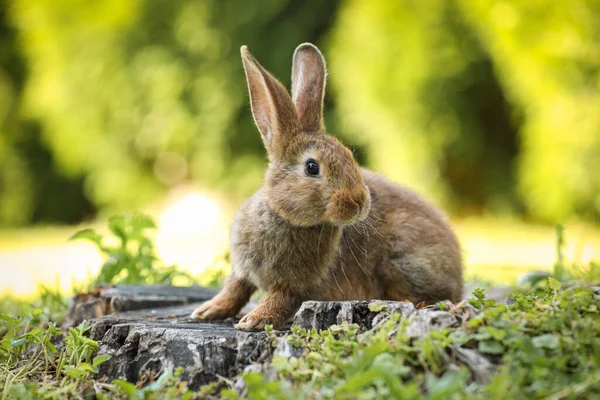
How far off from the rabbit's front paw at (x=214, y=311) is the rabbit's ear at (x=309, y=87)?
1.06 metres

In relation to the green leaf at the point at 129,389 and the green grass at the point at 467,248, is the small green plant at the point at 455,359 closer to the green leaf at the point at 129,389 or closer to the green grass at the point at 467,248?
the green leaf at the point at 129,389

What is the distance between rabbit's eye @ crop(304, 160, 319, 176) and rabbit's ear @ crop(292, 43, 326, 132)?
287 mm

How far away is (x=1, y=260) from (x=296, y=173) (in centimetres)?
917

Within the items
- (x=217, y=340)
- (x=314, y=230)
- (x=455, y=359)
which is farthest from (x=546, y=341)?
(x=314, y=230)

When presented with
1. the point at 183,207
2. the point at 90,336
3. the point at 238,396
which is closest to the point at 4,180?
the point at 183,207

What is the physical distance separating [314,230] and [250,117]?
993 centimetres

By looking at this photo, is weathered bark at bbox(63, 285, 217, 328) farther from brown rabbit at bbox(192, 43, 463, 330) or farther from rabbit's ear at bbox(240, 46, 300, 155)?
rabbit's ear at bbox(240, 46, 300, 155)

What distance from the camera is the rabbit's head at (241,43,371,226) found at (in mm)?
3340

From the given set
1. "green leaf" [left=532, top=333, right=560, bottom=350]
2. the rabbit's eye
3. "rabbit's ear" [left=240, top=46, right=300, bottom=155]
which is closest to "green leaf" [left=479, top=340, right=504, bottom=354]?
"green leaf" [left=532, top=333, right=560, bottom=350]

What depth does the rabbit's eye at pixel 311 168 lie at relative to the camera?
345 cm

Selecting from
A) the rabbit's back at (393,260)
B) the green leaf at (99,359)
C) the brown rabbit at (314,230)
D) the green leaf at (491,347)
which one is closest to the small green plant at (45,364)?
the green leaf at (99,359)

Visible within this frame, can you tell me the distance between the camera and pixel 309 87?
3.79m

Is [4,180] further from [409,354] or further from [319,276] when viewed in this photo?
[409,354]

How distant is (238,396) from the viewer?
8.02ft
